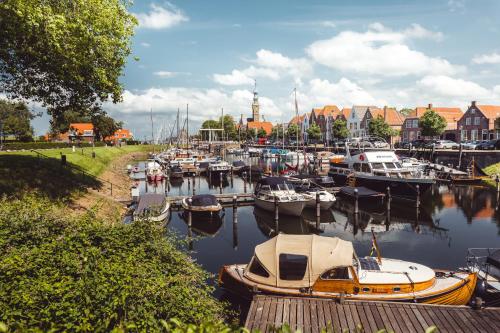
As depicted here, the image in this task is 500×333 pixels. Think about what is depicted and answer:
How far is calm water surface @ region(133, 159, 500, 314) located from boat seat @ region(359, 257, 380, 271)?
6.24 meters

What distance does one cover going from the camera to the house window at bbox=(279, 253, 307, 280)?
1377 cm

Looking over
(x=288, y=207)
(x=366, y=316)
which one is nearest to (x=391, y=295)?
(x=366, y=316)

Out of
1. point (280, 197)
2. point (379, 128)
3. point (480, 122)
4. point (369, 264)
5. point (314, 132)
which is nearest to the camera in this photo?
point (369, 264)

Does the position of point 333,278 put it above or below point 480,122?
below

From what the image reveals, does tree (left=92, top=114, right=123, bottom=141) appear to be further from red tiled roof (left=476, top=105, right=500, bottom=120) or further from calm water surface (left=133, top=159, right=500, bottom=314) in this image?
red tiled roof (left=476, top=105, right=500, bottom=120)

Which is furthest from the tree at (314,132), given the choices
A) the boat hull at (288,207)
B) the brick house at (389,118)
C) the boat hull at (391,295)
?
the boat hull at (391,295)

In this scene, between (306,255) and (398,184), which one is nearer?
(306,255)

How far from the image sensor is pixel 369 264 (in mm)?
15203

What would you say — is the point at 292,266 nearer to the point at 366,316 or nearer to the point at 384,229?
the point at 366,316

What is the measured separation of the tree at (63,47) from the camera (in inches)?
721

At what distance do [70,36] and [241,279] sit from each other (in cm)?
1710

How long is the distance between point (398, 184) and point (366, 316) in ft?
99.5

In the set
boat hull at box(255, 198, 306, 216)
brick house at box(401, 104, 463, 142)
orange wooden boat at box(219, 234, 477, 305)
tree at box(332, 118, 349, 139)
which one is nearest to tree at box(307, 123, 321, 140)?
tree at box(332, 118, 349, 139)

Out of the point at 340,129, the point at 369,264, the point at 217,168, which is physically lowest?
the point at 369,264
